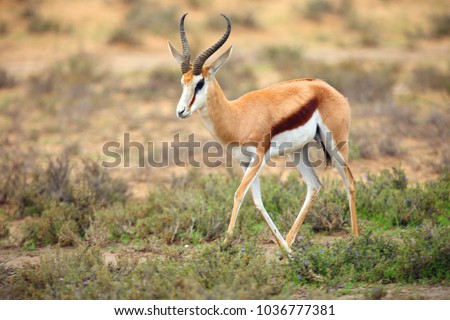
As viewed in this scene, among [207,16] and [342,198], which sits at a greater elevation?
[207,16]

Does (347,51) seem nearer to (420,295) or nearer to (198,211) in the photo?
(198,211)

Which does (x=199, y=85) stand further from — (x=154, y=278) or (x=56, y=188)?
(x=56, y=188)

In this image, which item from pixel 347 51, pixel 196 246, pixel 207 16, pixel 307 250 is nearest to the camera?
pixel 307 250

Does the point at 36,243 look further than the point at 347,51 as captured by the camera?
No

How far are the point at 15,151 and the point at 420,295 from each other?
7425 millimetres

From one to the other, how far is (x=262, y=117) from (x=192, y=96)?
792 mm

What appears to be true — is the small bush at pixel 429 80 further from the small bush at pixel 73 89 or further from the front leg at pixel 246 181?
the front leg at pixel 246 181

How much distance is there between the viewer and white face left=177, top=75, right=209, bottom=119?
20.1 feet

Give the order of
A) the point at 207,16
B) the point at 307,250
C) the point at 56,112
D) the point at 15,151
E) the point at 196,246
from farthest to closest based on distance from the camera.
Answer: the point at 207,16
the point at 56,112
the point at 15,151
the point at 196,246
the point at 307,250

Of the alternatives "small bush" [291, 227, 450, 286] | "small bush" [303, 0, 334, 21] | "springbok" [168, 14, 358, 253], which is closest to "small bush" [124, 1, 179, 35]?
"small bush" [303, 0, 334, 21]

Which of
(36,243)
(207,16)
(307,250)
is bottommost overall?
(36,243)

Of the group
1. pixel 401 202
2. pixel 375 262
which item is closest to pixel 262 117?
pixel 375 262

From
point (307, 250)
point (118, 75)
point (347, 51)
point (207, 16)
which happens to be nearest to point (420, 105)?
point (347, 51)

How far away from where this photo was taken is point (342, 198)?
807 centimetres
